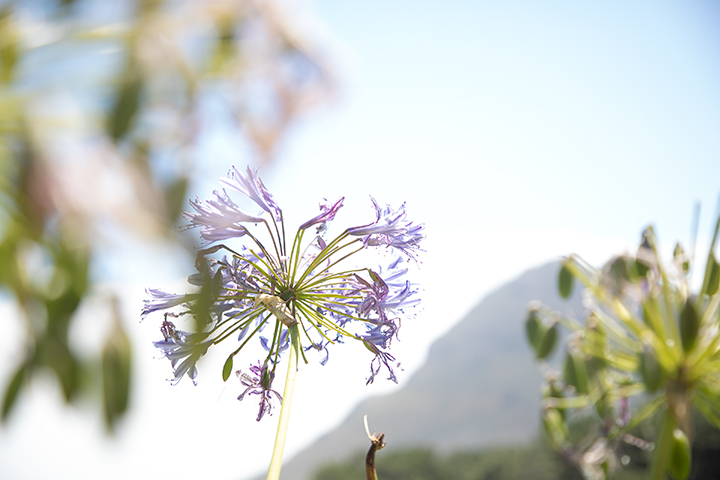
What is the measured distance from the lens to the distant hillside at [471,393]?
130 ft

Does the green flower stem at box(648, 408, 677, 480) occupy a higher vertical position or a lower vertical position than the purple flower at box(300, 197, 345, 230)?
lower

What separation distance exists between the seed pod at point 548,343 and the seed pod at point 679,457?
689mm

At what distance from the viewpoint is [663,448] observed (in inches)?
68.8

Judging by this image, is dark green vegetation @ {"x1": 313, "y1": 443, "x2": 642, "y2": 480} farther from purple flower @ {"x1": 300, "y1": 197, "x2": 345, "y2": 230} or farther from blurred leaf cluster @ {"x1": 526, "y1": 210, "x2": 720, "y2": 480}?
purple flower @ {"x1": 300, "y1": 197, "x2": 345, "y2": 230}

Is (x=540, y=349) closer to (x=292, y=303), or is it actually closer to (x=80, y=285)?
(x=292, y=303)

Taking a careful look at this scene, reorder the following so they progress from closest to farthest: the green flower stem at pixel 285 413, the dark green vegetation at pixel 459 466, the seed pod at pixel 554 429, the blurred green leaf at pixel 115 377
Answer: the blurred green leaf at pixel 115 377 → the green flower stem at pixel 285 413 → the seed pod at pixel 554 429 → the dark green vegetation at pixel 459 466

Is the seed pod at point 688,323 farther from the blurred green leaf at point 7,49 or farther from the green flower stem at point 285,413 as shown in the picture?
the blurred green leaf at point 7,49

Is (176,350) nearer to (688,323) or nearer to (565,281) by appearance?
(688,323)

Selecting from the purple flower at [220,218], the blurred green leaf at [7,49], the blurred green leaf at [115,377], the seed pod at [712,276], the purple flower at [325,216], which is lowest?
→ the seed pod at [712,276]

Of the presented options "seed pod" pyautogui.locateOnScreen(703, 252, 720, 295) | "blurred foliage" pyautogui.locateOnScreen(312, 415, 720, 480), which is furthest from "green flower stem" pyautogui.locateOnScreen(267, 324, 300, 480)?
"blurred foliage" pyautogui.locateOnScreen(312, 415, 720, 480)

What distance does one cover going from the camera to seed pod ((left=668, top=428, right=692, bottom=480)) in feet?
5.51

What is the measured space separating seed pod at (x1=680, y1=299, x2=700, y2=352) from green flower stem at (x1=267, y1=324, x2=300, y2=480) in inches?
56.9

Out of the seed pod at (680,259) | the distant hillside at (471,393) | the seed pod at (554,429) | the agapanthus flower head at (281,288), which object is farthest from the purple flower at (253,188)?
the distant hillside at (471,393)

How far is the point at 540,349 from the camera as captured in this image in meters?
2.45
